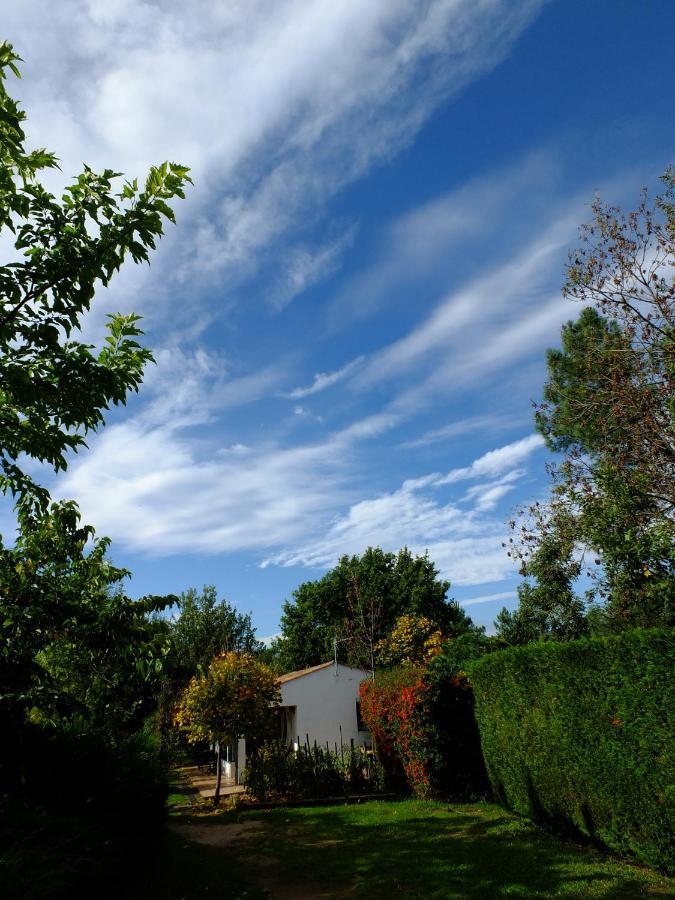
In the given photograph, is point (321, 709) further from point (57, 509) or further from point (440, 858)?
point (57, 509)

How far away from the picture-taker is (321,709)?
2581 cm

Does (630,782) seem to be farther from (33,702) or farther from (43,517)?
(43,517)

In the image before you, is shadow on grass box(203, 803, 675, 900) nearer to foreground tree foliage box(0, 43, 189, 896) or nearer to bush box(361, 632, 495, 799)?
bush box(361, 632, 495, 799)

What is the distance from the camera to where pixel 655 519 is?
14031 millimetres

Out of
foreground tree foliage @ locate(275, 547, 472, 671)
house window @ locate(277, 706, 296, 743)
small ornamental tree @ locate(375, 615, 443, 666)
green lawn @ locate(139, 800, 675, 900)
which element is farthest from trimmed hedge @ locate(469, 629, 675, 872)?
foreground tree foliage @ locate(275, 547, 472, 671)

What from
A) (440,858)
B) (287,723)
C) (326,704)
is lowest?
(440,858)

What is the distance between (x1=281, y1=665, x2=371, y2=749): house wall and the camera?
2536cm

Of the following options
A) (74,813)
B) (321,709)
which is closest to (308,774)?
(321,709)

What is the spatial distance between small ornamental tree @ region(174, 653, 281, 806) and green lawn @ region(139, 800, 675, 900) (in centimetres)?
411

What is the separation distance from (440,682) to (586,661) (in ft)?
27.2

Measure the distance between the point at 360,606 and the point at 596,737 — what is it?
3509 centimetres

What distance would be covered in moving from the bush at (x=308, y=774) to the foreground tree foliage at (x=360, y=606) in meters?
23.9

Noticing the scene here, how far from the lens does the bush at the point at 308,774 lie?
62.8 ft

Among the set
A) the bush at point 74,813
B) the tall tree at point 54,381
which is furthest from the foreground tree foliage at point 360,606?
the tall tree at point 54,381
